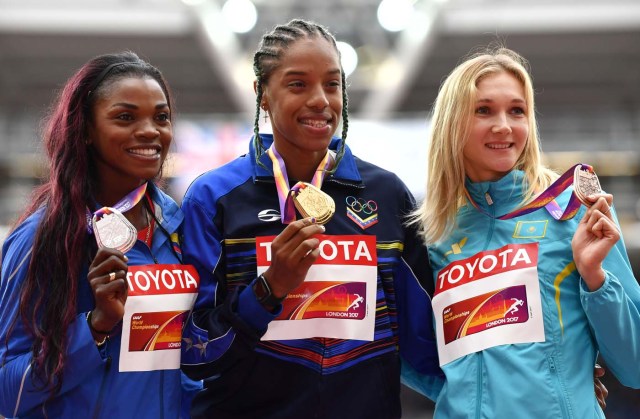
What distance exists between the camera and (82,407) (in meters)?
2.54

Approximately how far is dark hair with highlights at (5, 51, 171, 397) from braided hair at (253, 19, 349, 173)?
13.1 inches

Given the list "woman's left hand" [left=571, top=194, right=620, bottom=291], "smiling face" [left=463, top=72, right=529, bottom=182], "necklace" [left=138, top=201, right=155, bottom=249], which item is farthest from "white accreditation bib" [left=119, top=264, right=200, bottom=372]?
"woman's left hand" [left=571, top=194, right=620, bottom=291]

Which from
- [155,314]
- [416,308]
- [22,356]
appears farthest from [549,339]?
[22,356]

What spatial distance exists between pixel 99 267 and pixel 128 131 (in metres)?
0.52

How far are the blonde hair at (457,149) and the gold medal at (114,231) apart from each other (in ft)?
3.10

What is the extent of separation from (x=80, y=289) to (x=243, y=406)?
619mm

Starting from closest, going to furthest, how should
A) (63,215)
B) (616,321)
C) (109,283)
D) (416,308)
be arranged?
(109,283) < (616,321) < (63,215) < (416,308)

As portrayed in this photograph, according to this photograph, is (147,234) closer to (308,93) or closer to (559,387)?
(308,93)

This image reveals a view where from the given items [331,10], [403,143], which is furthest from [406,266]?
[331,10]

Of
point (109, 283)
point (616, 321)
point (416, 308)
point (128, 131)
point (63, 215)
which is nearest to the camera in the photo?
point (109, 283)

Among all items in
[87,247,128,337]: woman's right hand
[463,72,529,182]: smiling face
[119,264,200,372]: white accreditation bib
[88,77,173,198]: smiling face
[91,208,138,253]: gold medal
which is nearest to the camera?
[87,247,128,337]: woman's right hand

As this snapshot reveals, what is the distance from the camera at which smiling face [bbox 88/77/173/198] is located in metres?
2.71

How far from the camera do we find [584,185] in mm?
2566

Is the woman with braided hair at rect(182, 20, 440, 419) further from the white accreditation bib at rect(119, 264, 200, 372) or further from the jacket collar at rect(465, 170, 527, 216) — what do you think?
the jacket collar at rect(465, 170, 527, 216)
